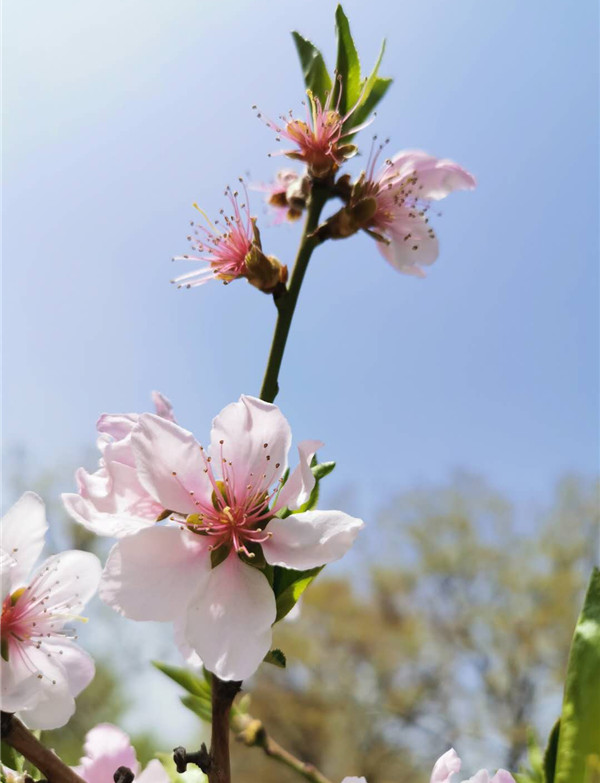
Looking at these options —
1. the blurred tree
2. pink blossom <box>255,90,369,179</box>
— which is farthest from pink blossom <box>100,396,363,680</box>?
the blurred tree

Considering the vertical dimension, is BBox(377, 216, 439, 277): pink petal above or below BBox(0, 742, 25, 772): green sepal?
above

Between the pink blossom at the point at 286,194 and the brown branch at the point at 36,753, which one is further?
the pink blossom at the point at 286,194

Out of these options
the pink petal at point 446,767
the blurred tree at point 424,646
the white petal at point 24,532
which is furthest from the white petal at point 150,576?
the blurred tree at point 424,646

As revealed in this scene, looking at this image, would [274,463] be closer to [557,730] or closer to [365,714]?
[557,730]

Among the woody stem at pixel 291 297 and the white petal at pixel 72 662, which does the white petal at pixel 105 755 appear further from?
the woody stem at pixel 291 297

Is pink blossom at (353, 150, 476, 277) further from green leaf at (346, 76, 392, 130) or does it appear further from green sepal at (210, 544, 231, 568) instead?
green sepal at (210, 544, 231, 568)

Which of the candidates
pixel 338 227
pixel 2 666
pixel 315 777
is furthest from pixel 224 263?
pixel 315 777

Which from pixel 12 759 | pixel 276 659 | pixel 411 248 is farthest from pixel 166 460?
pixel 411 248
